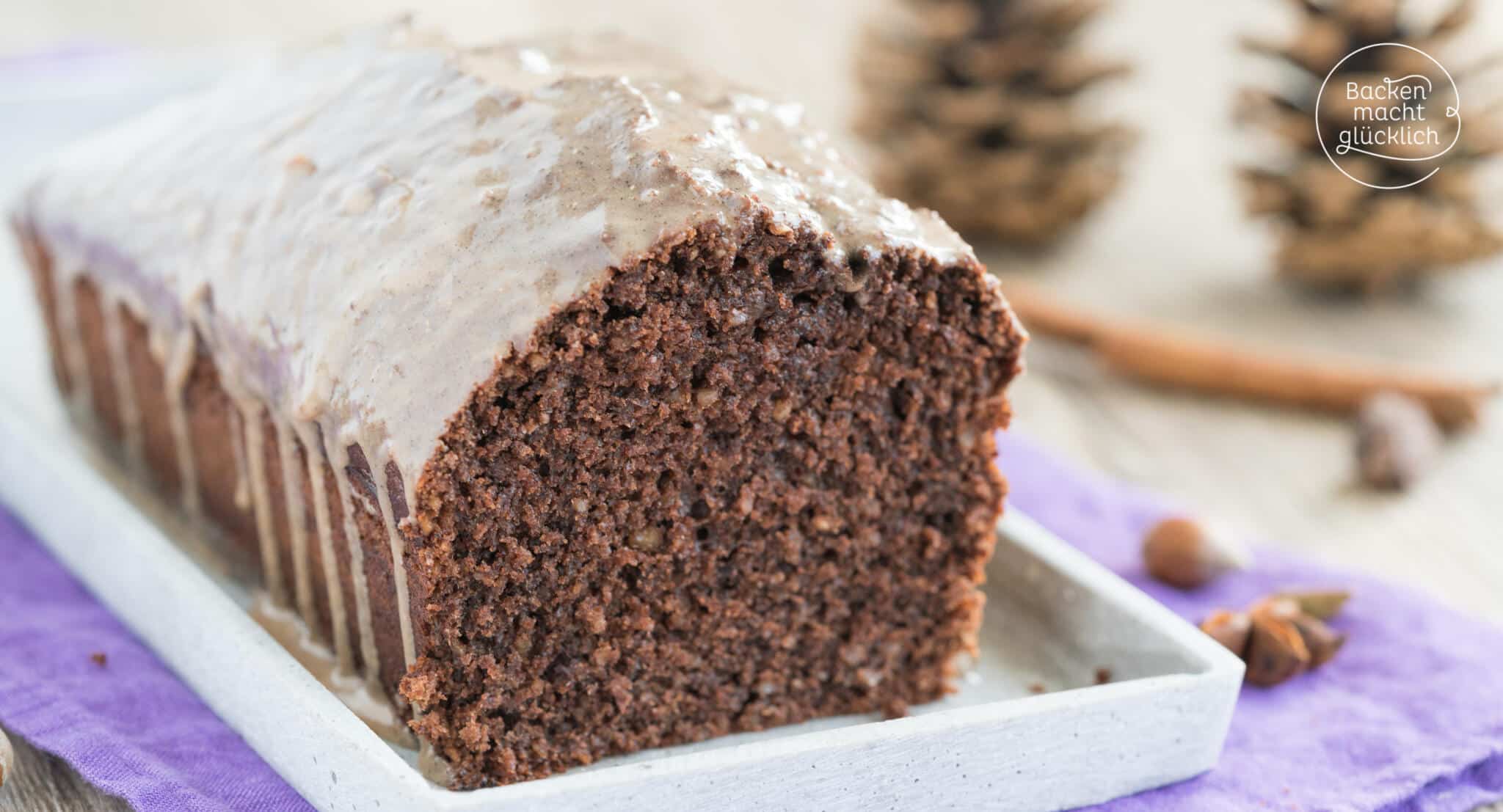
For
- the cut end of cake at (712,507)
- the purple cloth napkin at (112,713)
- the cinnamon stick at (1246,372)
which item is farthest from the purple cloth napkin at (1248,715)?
the cinnamon stick at (1246,372)

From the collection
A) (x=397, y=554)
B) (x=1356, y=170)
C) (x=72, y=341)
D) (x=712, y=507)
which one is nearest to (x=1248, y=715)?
(x=712, y=507)

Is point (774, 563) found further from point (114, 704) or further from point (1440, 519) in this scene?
point (1440, 519)

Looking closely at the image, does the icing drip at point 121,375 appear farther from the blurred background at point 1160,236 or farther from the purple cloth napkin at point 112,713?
the blurred background at point 1160,236

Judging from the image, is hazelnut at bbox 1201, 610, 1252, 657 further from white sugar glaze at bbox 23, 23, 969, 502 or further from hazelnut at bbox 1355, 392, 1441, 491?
hazelnut at bbox 1355, 392, 1441, 491

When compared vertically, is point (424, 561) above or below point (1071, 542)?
above

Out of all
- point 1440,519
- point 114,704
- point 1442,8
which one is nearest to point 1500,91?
point 1442,8

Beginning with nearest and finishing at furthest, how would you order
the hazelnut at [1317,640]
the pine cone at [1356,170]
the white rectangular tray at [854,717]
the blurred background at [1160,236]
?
the white rectangular tray at [854,717], the hazelnut at [1317,640], the blurred background at [1160,236], the pine cone at [1356,170]

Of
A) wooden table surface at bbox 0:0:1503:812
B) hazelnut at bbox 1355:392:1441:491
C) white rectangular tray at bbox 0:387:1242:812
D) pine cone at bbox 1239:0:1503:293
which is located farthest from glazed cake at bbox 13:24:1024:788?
pine cone at bbox 1239:0:1503:293

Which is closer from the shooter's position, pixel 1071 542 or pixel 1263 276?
pixel 1071 542
